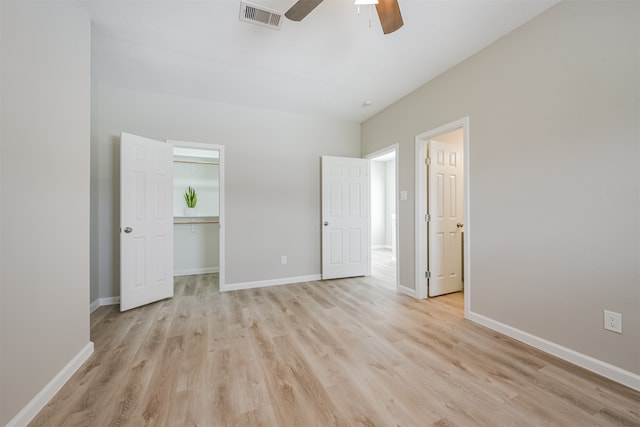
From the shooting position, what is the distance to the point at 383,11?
5.20 feet

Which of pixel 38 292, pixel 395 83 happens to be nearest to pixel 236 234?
pixel 38 292

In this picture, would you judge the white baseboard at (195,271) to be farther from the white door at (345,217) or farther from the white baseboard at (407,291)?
the white baseboard at (407,291)

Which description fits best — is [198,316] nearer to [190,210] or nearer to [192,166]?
[190,210]

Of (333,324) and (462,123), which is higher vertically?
(462,123)

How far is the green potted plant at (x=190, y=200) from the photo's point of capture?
4652 mm

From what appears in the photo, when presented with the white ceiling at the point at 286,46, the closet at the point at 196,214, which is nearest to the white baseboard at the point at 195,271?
the closet at the point at 196,214

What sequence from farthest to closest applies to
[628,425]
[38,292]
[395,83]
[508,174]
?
[395,83]
[508,174]
[38,292]
[628,425]

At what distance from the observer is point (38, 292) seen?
140cm

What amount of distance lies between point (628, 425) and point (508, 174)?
172 centimetres

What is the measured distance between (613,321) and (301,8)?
289cm

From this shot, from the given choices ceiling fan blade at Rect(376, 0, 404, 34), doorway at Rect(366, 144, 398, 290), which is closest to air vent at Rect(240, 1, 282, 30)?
ceiling fan blade at Rect(376, 0, 404, 34)

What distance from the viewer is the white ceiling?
192cm

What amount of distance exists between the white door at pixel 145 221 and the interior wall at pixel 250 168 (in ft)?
1.48

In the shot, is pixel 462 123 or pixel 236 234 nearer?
pixel 462 123
